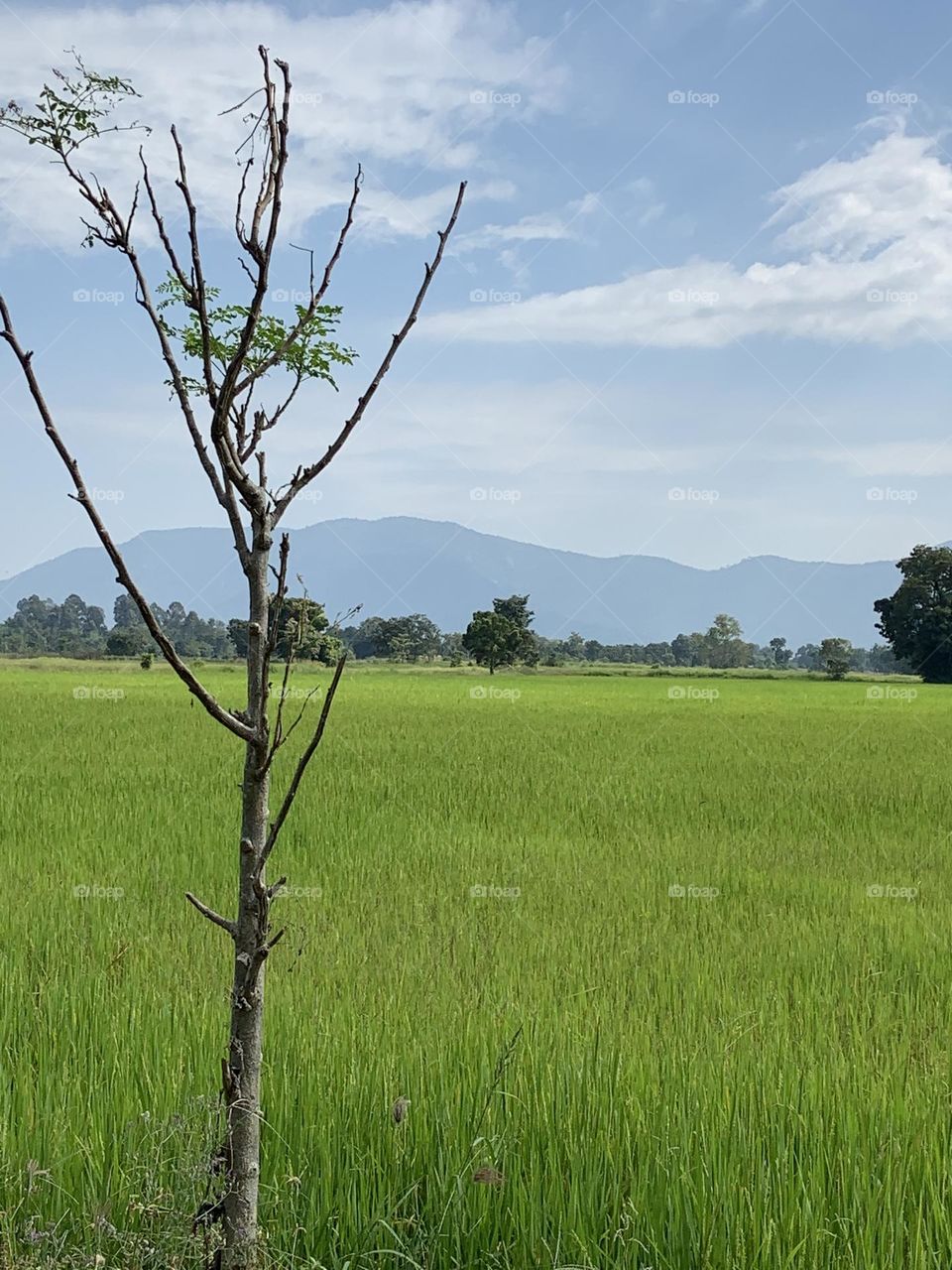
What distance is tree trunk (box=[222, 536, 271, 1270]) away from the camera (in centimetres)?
199

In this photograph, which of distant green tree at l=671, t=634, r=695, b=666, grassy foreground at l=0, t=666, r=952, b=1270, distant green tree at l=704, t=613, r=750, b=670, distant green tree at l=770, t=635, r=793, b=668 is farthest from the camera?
distant green tree at l=770, t=635, r=793, b=668

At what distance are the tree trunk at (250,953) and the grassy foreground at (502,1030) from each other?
16.2 inches

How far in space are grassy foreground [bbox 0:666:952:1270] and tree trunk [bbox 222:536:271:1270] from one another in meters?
0.41

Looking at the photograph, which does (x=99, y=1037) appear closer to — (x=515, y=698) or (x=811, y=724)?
(x=811, y=724)

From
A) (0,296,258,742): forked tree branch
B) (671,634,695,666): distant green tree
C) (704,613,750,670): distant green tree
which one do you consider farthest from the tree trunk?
(671,634,695,666): distant green tree

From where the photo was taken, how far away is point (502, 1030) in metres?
4.02

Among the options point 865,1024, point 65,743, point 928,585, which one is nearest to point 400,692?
point 65,743

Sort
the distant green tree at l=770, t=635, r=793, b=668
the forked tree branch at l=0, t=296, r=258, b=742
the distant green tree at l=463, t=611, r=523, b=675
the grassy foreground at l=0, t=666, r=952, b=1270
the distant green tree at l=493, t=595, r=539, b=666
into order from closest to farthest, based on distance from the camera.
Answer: the forked tree branch at l=0, t=296, r=258, b=742
the grassy foreground at l=0, t=666, r=952, b=1270
the distant green tree at l=463, t=611, r=523, b=675
the distant green tree at l=493, t=595, r=539, b=666
the distant green tree at l=770, t=635, r=793, b=668

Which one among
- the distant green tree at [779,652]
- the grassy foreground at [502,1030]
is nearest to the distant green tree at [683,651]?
the distant green tree at [779,652]

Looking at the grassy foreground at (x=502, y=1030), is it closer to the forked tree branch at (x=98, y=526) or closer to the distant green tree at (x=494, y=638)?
the forked tree branch at (x=98, y=526)

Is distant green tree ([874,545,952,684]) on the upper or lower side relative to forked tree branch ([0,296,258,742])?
upper

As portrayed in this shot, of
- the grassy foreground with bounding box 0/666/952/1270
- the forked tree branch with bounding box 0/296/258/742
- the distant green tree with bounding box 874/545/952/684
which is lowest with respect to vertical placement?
the grassy foreground with bounding box 0/666/952/1270

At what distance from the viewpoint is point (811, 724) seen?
77.2 feet

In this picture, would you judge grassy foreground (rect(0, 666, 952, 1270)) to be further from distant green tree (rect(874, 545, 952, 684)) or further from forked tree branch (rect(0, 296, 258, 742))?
distant green tree (rect(874, 545, 952, 684))
